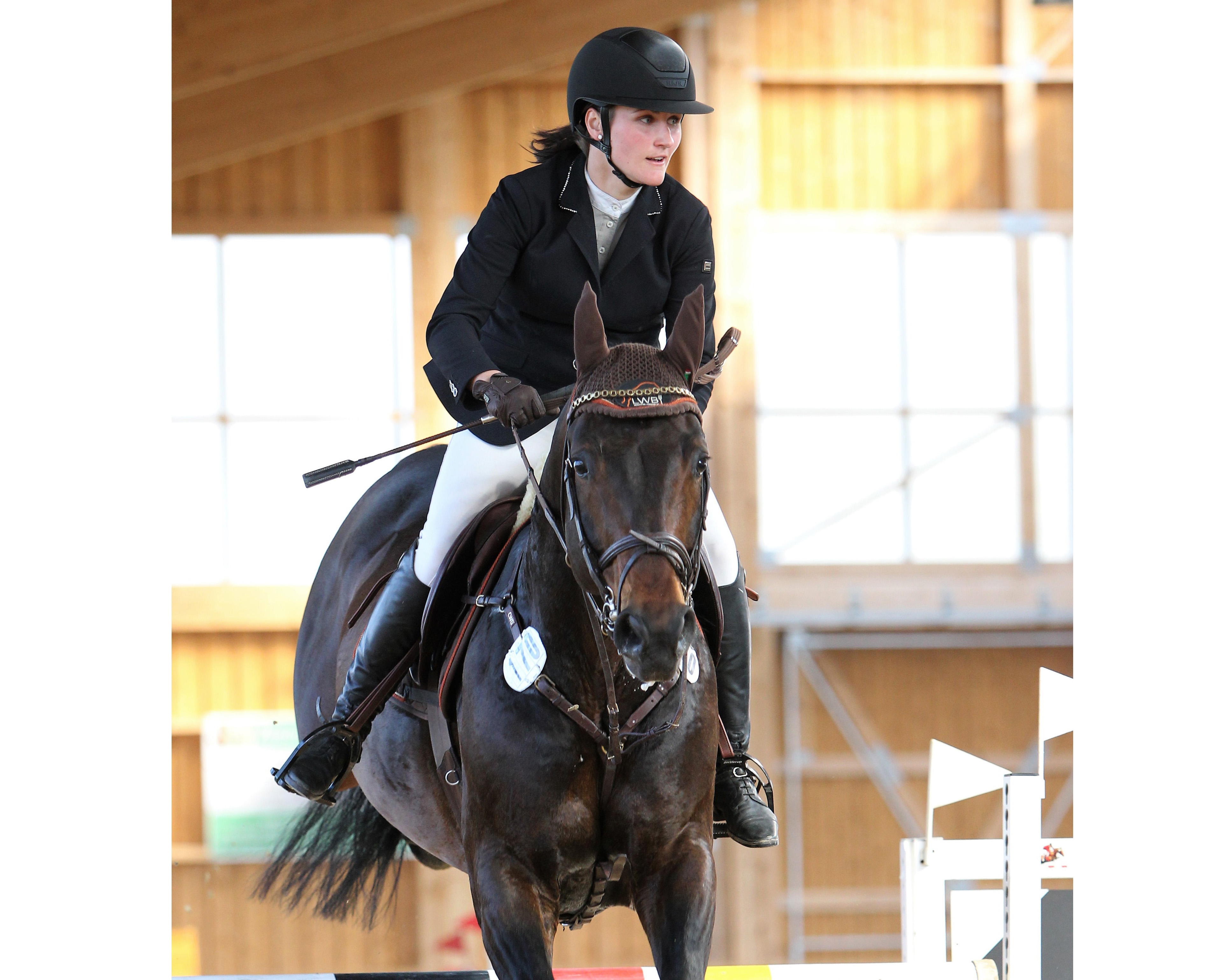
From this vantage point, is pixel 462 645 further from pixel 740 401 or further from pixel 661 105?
pixel 740 401

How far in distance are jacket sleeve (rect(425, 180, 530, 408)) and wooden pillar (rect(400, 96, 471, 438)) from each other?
20.8 ft

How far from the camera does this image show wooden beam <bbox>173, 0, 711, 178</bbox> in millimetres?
8547

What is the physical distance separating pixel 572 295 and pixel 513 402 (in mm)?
508

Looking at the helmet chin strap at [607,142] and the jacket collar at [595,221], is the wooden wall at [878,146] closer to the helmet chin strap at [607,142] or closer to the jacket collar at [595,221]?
the jacket collar at [595,221]

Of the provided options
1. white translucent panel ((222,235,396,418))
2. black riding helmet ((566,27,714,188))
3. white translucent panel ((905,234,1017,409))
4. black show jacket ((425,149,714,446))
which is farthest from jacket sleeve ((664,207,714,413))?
white translucent panel ((905,234,1017,409))

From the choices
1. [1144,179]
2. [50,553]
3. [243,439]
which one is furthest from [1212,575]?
[243,439]

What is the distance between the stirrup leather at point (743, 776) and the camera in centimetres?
258

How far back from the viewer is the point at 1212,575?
1.95 m

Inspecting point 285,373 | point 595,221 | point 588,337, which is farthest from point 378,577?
point 285,373

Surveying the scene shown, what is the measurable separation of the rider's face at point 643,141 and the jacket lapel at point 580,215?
0.13m

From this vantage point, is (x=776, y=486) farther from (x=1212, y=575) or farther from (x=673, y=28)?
(x=1212, y=575)

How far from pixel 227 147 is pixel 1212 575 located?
775 cm

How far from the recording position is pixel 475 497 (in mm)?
2570

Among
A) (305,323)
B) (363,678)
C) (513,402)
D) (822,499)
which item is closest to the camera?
(513,402)
